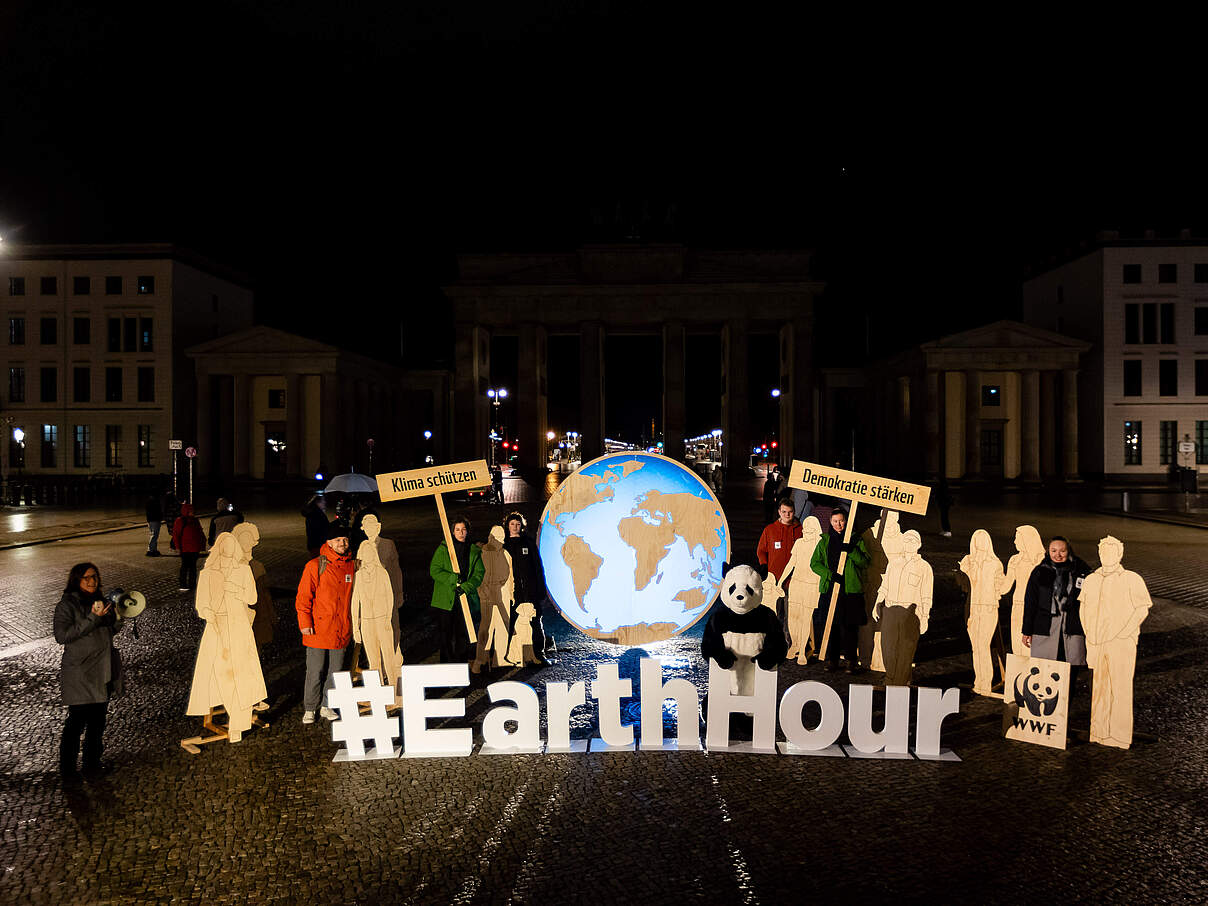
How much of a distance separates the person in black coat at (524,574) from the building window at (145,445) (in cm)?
5774

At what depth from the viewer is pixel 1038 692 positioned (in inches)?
295

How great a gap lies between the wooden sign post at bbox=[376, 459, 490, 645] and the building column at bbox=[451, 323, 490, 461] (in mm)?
52440

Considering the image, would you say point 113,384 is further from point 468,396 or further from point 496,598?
point 496,598

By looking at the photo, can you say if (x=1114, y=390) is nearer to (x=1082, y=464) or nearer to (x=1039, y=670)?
(x=1082, y=464)

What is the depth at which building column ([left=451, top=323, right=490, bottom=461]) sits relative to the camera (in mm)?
63750

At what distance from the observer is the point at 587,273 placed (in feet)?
213

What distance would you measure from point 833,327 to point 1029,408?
155 feet

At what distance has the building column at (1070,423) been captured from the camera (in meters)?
56.1

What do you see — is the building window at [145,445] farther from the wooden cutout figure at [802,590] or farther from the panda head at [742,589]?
the panda head at [742,589]

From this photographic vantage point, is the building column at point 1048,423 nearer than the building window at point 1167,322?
No

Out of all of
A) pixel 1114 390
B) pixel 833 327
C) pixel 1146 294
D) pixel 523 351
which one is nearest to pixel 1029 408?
pixel 1114 390

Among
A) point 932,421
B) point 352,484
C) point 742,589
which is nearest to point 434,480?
point 742,589

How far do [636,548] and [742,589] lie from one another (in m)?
2.53

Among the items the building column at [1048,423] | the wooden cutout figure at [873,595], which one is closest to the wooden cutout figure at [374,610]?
the wooden cutout figure at [873,595]
